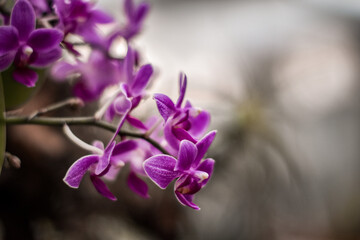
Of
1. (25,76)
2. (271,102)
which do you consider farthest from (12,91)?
(271,102)

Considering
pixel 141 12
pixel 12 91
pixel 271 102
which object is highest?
pixel 271 102

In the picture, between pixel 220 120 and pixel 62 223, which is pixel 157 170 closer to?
pixel 62 223

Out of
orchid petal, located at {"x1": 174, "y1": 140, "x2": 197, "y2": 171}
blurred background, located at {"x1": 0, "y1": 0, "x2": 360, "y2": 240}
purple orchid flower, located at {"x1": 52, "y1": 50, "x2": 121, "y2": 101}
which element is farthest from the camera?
blurred background, located at {"x1": 0, "y1": 0, "x2": 360, "y2": 240}

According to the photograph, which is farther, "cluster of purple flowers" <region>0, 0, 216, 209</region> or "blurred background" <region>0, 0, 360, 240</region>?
"blurred background" <region>0, 0, 360, 240</region>

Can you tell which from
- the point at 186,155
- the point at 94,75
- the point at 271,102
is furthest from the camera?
the point at 271,102

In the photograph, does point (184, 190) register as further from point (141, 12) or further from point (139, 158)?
point (141, 12)

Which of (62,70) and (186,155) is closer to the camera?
(186,155)

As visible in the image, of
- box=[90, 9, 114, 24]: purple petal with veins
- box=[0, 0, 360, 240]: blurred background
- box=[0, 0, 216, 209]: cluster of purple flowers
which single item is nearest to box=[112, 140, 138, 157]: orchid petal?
box=[0, 0, 216, 209]: cluster of purple flowers

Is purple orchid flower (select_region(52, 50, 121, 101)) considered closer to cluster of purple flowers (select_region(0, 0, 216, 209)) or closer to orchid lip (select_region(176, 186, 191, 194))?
cluster of purple flowers (select_region(0, 0, 216, 209))
